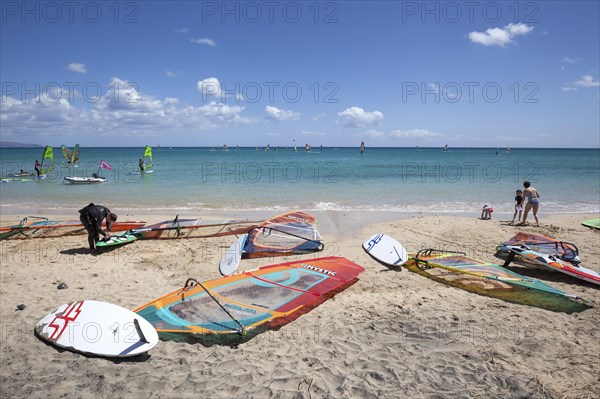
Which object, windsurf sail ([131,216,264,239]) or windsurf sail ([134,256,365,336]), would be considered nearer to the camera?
windsurf sail ([134,256,365,336])

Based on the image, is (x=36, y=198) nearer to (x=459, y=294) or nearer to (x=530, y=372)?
(x=459, y=294)

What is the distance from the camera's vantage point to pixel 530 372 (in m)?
3.79

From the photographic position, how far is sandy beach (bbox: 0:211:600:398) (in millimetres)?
3557

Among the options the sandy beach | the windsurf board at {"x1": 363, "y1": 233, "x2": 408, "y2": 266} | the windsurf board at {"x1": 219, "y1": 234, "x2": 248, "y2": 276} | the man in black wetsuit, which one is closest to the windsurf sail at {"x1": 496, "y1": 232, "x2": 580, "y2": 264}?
the sandy beach

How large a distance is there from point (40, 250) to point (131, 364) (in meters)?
6.12

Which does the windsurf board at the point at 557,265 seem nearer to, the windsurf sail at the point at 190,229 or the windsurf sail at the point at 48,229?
the windsurf sail at the point at 190,229

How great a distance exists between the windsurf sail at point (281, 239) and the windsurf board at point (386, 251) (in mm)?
1234

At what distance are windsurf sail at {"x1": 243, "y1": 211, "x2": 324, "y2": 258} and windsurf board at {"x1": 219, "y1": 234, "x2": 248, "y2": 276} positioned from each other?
13cm

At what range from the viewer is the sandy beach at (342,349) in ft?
11.7

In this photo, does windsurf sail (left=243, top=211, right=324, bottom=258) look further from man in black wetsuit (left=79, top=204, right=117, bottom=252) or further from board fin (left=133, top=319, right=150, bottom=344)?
man in black wetsuit (left=79, top=204, right=117, bottom=252)

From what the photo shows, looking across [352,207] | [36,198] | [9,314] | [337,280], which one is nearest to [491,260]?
[337,280]

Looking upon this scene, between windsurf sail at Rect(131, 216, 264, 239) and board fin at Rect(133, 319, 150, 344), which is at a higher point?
windsurf sail at Rect(131, 216, 264, 239)

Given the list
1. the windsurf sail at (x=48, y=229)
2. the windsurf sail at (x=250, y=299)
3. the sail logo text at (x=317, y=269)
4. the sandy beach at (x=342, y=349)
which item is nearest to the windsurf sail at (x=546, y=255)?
the sandy beach at (x=342, y=349)

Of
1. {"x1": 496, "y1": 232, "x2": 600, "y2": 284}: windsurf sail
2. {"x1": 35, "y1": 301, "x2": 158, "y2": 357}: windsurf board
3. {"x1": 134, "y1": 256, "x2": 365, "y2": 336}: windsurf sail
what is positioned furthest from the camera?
{"x1": 496, "y1": 232, "x2": 600, "y2": 284}: windsurf sail
